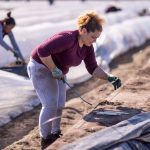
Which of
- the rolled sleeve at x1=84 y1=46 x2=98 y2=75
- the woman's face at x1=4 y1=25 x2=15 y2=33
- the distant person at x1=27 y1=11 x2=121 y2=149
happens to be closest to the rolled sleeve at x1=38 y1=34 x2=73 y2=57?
the distant person at x1=27 y1=11 x2=121 y2=149

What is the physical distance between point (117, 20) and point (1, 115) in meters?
11.6

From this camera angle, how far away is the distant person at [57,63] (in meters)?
4.31

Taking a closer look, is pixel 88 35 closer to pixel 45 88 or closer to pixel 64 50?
pixel 64 50

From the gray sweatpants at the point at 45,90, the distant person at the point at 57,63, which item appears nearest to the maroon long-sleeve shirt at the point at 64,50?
the distant person at the point at 57,63

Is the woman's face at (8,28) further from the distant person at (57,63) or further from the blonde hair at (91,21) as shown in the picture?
the blonde hair at (91,21)

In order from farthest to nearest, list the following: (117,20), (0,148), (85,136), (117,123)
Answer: (117,20), (0,148), (117,123), (85,136)

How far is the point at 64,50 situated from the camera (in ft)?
14.6

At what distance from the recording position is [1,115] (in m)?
6.07

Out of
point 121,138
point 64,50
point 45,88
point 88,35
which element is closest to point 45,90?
point 45,88

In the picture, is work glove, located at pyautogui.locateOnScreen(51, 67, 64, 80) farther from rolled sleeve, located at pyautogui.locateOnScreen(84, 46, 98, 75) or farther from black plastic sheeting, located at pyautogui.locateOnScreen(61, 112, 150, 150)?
black plastic sheeting, located at pyautogui.locateOnScreen(61, 112, 150, 150)

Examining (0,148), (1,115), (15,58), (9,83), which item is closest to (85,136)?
(0,148)

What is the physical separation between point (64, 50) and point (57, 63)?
0.22m

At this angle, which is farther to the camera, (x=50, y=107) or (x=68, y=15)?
(x=68, y=15)

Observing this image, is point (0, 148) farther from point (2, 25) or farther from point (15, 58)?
point (15, 58)
